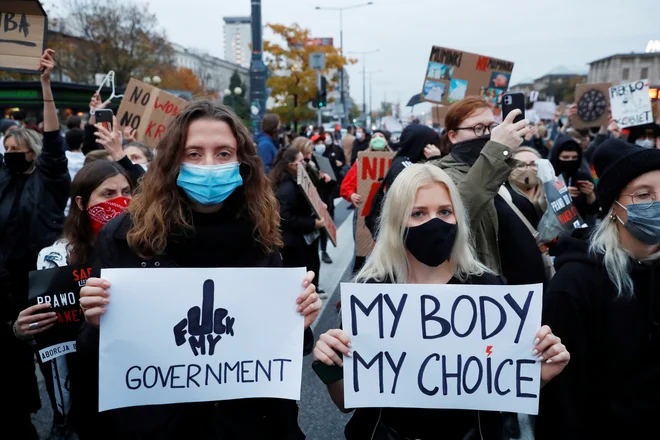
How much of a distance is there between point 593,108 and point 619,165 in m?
7.16

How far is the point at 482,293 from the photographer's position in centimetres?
186

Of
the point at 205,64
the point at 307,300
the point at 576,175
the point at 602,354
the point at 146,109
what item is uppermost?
the point at 205,64

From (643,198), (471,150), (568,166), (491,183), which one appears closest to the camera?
(643,198)

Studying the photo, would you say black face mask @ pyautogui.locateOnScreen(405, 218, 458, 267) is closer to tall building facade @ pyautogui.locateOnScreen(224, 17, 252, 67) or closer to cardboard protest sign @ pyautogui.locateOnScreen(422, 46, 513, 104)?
cardboard protest sign @ pyautogui.locateOnScreen(422, 46, 513, 104)

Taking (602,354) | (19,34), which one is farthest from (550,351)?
(19,34)

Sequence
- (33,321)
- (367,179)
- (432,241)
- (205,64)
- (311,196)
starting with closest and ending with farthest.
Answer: (432,241), (33,321), (311,196), (367,179), (205,64)

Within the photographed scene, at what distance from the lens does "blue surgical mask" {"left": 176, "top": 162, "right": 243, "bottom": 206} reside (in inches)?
78.7

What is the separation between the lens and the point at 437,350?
189 centimetres

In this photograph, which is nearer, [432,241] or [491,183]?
[432,241]

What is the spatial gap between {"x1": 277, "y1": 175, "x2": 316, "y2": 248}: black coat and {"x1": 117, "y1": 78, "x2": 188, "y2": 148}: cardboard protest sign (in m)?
1.67

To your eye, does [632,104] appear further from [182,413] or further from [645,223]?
[182,413]

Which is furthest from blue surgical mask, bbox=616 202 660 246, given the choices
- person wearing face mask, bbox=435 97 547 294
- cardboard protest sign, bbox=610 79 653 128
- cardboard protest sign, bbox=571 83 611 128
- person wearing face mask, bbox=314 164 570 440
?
cardboard protest sign, bbox=571 83 611 128

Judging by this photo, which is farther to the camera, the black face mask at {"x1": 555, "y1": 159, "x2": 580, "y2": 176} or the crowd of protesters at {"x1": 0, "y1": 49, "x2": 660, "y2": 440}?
the black face mask at {"x1": 555, "y1": 159, "x2": 580, "y2": 176}

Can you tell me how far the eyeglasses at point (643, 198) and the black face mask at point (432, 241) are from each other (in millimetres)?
776
